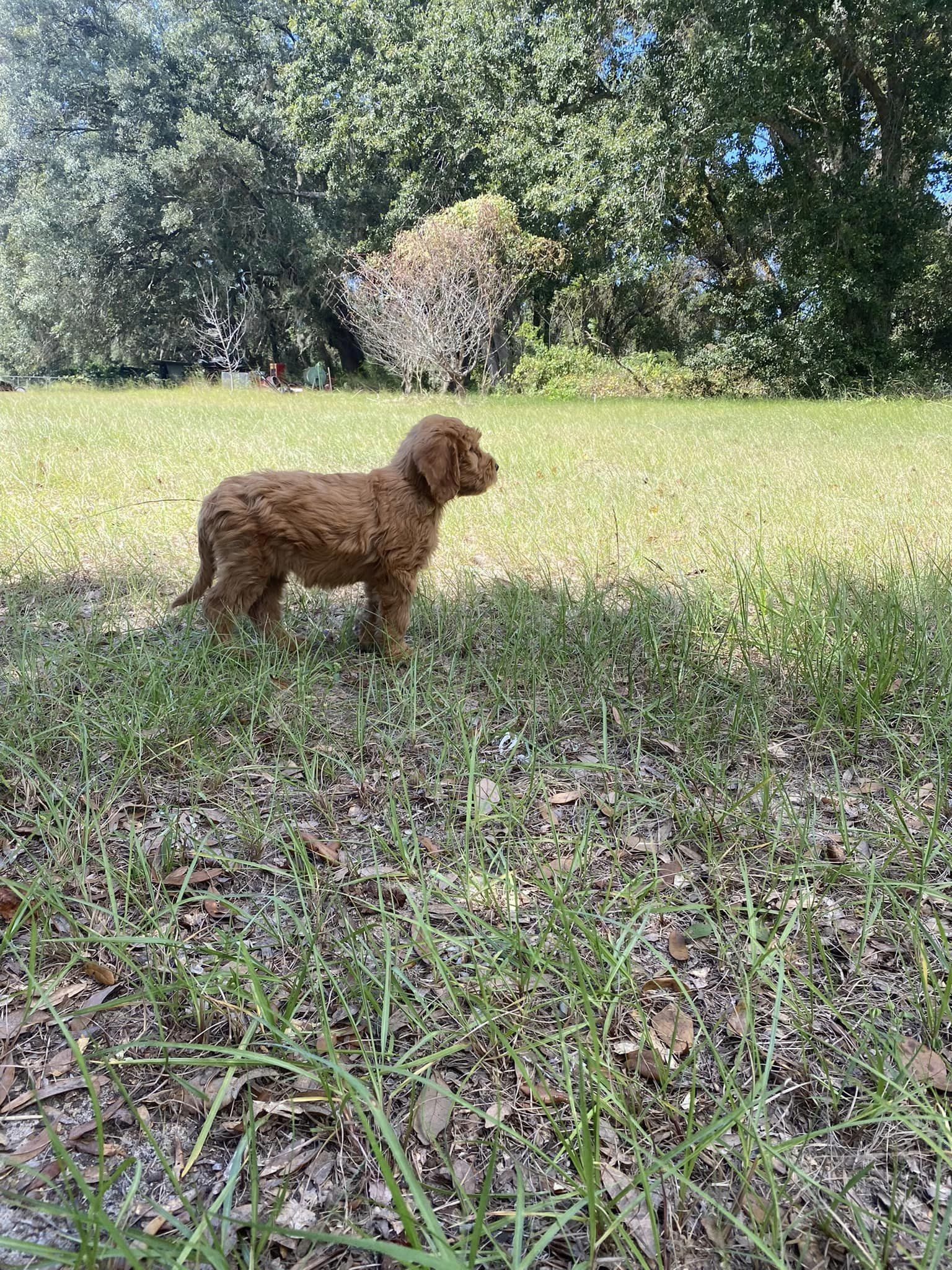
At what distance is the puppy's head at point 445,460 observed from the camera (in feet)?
10.1

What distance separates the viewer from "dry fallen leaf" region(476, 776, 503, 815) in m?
2.30

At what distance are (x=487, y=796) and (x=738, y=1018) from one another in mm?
967

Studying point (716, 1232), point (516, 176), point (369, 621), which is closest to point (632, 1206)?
point (716, 1232)

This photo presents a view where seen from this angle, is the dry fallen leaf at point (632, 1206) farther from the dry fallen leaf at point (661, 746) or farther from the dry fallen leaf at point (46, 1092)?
the dry fallen leaf at point (661, 746)

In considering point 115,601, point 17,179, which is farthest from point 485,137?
point 115,601

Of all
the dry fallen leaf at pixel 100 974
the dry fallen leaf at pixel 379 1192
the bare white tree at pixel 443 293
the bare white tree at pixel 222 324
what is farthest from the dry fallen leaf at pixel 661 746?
the bare white tree at pixel 222 324

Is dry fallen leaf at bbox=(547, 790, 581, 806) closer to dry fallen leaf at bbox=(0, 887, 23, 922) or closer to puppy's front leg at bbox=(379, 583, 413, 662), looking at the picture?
puppy's front leg at bbox=(379, 583, 413, 662)

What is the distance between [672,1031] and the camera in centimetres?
160

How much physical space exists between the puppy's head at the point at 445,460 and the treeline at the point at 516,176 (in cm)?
1758

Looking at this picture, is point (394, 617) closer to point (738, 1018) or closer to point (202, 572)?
point (202, 572)

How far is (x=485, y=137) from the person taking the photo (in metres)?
25.3

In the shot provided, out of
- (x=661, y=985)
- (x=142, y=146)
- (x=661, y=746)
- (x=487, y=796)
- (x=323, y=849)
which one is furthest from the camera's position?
(x=142, y=146)

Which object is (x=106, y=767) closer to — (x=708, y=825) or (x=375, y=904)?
(x=375, y=904)

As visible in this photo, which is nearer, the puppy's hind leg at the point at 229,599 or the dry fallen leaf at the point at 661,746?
the dry fallen leaf at the point at 661,746
